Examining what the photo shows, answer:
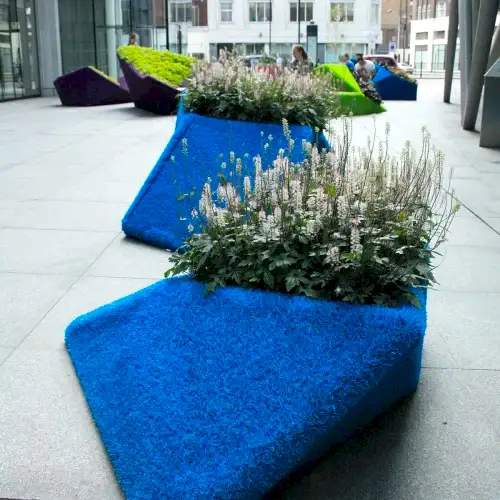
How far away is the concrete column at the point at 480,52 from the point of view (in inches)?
554

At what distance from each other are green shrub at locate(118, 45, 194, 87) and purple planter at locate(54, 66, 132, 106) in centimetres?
261

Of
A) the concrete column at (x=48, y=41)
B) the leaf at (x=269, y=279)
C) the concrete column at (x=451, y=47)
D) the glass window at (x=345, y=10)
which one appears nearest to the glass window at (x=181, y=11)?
the glass window at (x=345, y=10)

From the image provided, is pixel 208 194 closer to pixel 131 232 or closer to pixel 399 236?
pixel 399 236

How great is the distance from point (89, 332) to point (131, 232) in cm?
247

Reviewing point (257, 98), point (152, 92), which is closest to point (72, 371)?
point (257, 98)

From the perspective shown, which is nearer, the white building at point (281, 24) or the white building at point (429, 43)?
the white building at point (429, 43)

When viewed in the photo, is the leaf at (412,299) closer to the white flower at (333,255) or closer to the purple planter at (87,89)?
the white flower at (333,255)

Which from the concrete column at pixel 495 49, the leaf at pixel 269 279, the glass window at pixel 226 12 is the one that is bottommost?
the leaf at pixel 269 279

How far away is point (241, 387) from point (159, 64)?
55.0 feet

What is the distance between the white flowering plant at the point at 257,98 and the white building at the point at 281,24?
71616 millimetres

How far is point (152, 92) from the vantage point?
1817cm

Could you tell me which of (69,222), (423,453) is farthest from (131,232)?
(423,453)

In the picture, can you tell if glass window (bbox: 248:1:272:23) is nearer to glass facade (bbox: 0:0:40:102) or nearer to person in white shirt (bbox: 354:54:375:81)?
person in white shirt (bbox: 354:54:375:81)

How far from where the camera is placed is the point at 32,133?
1433cm
